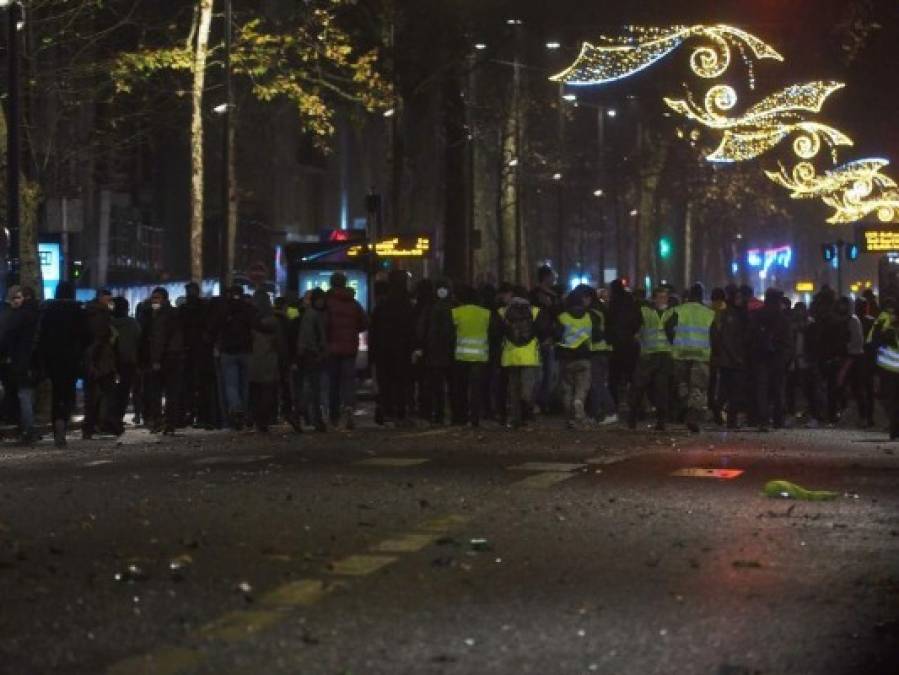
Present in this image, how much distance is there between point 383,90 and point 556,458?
21033 millimetres

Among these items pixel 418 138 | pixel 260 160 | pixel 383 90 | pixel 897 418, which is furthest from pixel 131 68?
pixel 260 160

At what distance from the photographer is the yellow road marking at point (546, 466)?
17203 mm

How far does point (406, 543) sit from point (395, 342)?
498 inches

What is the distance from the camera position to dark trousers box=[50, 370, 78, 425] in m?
21.2

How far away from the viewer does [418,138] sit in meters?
46.0

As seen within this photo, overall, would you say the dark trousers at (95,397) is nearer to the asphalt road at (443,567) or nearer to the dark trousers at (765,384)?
the asphalt road at (443,567)

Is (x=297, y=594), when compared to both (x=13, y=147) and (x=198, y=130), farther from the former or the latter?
(x=198, y=130)

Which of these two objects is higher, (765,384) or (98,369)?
(98,369)

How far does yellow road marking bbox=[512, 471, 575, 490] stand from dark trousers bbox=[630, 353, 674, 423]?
272 inches

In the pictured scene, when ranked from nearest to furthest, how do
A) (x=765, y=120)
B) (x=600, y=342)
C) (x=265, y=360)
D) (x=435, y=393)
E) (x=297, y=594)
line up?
(x=297, y=594) < (x=265, y=360) < (x=600, y=342) < (x=435, y=393) < (x=765, y=120)

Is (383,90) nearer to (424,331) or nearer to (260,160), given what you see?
(424,331)

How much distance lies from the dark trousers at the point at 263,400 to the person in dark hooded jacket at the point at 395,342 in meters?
1.53

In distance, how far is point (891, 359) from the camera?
22391 millimetres

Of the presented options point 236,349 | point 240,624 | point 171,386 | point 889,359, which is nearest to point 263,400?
point 236,349
